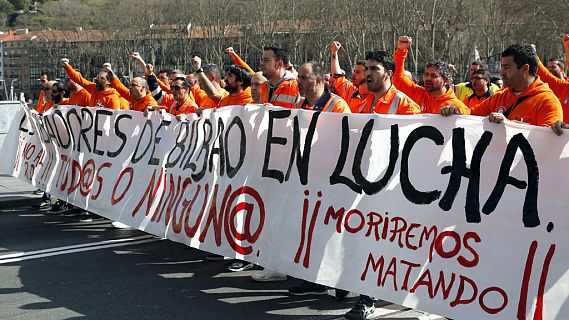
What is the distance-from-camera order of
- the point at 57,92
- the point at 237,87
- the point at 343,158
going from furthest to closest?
the point at 57,92, the point at 237,87, the point at 343,158

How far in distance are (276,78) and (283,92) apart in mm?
242

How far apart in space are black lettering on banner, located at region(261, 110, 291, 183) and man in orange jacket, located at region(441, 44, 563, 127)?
1704 millimetres

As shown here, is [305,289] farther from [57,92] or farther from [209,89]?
[57,92]

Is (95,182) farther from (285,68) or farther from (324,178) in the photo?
(324,178)

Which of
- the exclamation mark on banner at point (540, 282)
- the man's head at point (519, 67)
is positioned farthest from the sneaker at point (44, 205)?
the exclamation mark on banner at point (540, 282)

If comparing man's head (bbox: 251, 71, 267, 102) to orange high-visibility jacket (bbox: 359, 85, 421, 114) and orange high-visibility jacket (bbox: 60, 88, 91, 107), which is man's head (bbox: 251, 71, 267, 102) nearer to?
orange high-visibility jacket (bbox: 359, 85, 421, 114)

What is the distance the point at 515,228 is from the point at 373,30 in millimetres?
61213

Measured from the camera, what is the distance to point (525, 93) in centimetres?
539

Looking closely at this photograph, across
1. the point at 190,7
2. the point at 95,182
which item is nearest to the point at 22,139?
the point at 95,182

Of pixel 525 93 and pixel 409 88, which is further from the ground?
pixel 409 88

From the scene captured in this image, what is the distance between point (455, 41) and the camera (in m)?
64.6

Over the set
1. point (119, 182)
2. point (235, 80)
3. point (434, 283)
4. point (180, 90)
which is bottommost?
point (434, 283)

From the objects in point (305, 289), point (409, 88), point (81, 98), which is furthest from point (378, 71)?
point (81, 98)

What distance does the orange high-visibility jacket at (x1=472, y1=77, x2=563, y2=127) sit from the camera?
522 centimetres
